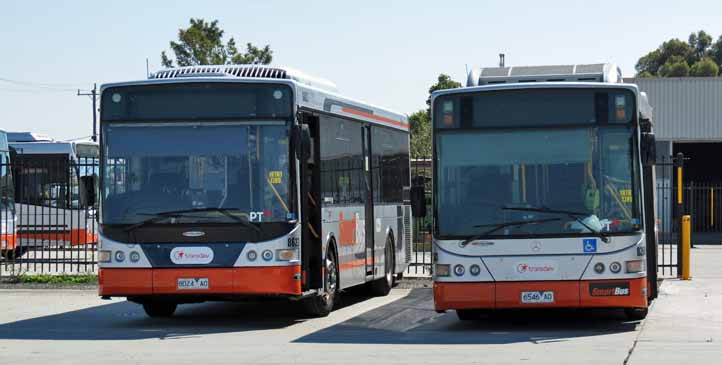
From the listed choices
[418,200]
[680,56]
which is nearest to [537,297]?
[418,200]

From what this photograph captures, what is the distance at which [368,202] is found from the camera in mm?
20094

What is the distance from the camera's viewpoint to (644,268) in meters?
15.2

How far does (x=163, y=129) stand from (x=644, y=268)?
238 inches

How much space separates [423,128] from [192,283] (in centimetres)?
5545

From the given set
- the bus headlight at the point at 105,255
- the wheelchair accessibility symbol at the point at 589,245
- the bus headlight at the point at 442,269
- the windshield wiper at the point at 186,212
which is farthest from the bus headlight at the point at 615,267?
the bus headlight at the point at 105,255

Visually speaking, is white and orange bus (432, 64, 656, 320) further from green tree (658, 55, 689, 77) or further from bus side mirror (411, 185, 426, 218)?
green tree (658, 55, 689, 77)

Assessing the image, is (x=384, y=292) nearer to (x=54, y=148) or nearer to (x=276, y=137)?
(x=276, y=137)

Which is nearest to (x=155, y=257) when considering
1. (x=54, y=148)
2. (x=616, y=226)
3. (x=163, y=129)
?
(x=163, y=129)

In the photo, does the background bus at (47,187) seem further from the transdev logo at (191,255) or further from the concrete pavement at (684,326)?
the transdev logo at (191,255)

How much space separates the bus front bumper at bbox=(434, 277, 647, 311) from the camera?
15.0 metres

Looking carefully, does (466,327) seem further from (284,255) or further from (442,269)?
(284,255)

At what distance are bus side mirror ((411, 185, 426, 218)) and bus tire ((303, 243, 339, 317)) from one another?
5.48 feet

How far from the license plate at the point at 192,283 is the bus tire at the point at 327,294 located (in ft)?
6.16

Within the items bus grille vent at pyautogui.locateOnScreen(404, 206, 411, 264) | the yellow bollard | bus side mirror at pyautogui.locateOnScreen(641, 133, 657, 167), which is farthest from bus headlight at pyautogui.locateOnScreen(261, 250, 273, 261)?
the yellow bollard
